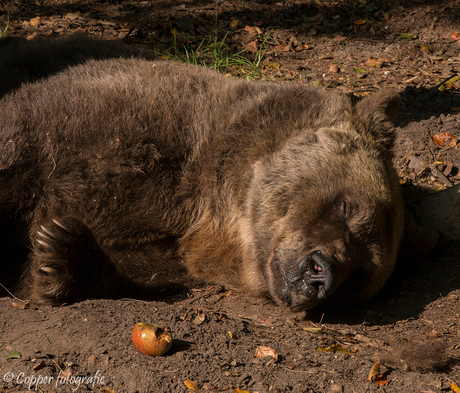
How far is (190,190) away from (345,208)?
1126 millimetres

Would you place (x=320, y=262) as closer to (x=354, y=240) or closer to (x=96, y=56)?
(x=354, y=240)

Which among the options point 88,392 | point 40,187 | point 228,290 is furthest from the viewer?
point 228,290

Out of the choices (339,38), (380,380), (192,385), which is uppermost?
(339,38)

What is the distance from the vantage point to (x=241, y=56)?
719 cm

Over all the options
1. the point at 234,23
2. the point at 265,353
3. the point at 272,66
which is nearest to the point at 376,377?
the point at 265,353

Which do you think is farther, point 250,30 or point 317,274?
point 250,30

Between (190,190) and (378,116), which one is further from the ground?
(378,116)

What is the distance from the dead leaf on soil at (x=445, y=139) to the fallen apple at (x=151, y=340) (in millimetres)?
4056

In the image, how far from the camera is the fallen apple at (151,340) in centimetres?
274

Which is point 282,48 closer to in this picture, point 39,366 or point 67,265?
point 67,265

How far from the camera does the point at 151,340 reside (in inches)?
108

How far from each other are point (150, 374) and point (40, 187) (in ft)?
5.20

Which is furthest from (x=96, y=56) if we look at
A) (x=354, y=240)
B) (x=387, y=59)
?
(x=387, y=59)

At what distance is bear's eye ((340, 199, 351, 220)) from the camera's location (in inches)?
140
